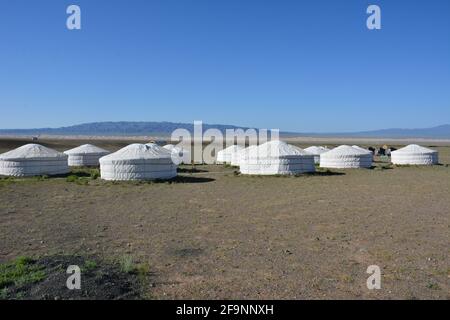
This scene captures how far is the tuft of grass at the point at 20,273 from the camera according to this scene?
563 centimetres

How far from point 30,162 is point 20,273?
17.1 meters

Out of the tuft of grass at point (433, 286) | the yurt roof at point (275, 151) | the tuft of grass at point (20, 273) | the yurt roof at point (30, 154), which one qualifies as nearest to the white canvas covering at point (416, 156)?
the yurt roof at point (275, 151)

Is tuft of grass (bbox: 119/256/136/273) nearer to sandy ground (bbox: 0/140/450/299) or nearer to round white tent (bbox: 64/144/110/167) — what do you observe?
sandy ground (bbox: 0/140/450/299)

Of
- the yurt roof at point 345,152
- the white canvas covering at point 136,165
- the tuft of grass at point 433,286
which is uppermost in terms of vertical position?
the yurt roof at point 345,152

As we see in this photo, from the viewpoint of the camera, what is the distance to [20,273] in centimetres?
602

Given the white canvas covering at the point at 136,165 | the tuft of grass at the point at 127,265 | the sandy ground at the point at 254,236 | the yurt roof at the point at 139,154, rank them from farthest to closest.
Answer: the yurt roof at the point at 139,154 < the white canvas covering at the point at 136,165 < the tuft of grass at the point at 127,265 < the sandy ground at the point at 254,236

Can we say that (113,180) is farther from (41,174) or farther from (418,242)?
(418,242)

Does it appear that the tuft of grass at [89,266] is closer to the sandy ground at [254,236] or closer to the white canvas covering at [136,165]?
the sandy ground at [254,236]

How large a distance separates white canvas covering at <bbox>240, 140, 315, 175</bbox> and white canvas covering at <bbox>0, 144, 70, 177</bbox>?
9487 millimetres

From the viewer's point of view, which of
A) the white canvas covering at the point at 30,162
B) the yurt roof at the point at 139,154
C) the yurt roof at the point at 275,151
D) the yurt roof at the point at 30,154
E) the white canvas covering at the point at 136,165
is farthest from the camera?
the yurt roof at the point at 275,151

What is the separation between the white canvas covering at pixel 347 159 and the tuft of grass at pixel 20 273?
72.5 ft
